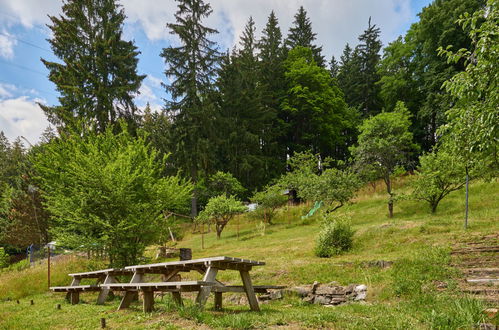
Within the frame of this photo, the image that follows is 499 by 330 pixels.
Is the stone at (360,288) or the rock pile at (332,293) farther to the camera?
the stone at (360,288)

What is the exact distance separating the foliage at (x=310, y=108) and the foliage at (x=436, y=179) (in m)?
21.3

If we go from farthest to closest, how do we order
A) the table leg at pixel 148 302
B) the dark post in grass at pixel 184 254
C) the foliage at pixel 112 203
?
the dark post in grass at pixel 184 254 → the foliage at pixel 112 203 → the table leg at pixel 148 302

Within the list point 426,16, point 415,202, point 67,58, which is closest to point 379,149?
point 415,202

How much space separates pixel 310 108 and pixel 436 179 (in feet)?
75.2

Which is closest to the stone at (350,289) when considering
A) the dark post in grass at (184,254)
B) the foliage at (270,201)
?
the dark post in grass at (184,254)

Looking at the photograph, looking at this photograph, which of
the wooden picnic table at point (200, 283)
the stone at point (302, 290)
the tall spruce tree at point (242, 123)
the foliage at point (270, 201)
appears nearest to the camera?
the wooden picnic table at point (200, 283)

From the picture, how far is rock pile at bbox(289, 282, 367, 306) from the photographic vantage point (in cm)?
722

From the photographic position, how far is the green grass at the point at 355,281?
4.38 metres

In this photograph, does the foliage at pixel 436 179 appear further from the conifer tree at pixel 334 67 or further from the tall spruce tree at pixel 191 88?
the conifer tree at pixel 334 67

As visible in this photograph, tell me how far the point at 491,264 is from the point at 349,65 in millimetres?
44911

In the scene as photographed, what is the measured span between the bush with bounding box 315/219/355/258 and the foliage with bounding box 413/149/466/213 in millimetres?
6372

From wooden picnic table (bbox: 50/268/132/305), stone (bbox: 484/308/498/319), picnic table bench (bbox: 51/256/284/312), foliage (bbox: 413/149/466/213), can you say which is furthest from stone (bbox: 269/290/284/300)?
foliage (bbox: 413/149/466/213)

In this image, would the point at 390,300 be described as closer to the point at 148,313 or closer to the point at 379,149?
the point at 148,313

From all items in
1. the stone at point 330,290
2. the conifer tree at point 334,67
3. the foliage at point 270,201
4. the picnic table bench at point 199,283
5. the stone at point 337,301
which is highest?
the conifer tree at point 334,67
